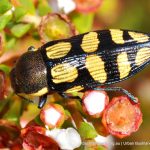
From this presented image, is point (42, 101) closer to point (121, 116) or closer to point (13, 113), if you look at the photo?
point (13, 113)

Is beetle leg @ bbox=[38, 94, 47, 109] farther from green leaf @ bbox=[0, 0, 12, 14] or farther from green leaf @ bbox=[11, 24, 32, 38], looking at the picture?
green leaf @ bbox=[0, 0, 12, 14]

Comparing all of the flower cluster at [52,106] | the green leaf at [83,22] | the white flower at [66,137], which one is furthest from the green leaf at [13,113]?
the green leaf at [83,22]

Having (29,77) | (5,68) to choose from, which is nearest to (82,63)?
(29,77)

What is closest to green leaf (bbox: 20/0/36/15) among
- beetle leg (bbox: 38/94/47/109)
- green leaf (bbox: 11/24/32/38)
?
green leaf (bbox: 11/24/32/38)

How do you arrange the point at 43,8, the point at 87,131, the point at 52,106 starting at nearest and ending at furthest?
the point at 87,131
the point at 52,106
the point at 43,8

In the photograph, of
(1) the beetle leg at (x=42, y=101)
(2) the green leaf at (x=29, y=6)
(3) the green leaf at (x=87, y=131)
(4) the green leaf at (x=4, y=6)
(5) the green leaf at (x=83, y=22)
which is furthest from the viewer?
(5) the green leaf at (x=83, y=22)

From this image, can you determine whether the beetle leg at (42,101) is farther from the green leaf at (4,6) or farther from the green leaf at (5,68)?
the green leaf at (4,6)

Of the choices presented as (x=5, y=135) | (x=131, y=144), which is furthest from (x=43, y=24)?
(x=131, y=144)
